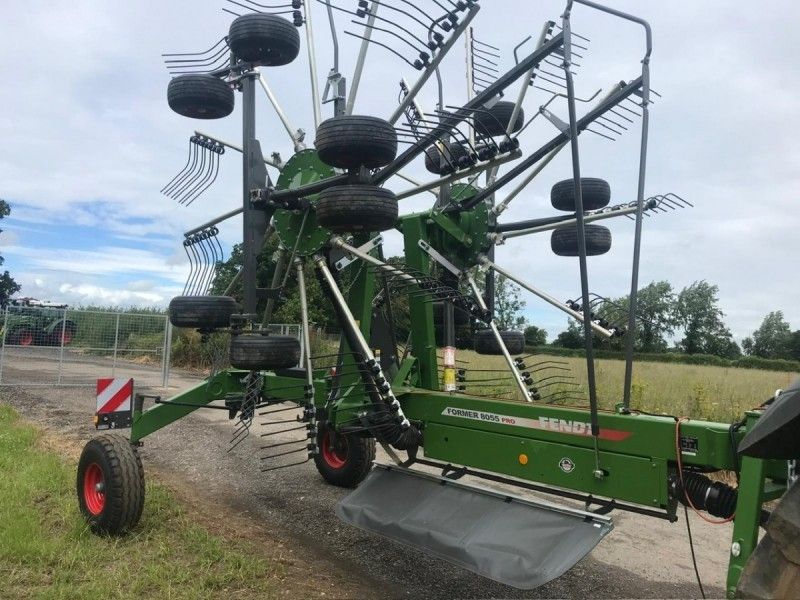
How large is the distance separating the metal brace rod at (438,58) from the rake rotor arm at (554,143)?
0.62 metres

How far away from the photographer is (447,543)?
382cm

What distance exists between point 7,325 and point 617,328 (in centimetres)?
1339

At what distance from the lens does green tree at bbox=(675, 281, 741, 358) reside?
27641mm

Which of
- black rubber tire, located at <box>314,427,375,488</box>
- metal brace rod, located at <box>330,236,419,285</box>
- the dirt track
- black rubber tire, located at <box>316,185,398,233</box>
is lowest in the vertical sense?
the dirt track

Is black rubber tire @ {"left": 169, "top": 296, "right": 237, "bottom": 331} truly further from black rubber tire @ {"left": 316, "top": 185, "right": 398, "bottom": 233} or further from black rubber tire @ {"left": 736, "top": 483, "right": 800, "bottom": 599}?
black rubber tire @ {"left": 736, "top": 483, "right": 800, "bottom": 599}

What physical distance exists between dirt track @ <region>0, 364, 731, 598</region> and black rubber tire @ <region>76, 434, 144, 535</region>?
0.73 m

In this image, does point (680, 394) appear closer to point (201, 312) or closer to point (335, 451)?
point (335, 451)

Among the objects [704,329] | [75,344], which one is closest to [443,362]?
[75,344]

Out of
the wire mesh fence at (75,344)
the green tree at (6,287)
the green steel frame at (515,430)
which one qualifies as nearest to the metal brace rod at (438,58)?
the green steel frame at (515,430)

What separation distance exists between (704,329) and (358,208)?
29.7 meters

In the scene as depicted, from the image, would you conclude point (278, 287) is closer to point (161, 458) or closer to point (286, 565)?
point (286, 565)

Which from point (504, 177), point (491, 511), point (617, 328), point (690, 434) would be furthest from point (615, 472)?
point (504, 177)

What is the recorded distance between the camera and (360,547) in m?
5.07

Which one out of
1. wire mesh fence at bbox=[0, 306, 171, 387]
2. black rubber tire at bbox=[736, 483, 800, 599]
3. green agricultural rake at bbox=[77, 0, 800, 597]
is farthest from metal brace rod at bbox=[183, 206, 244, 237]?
wire mesh fence at bbox=[0, 306, 171, 387]
